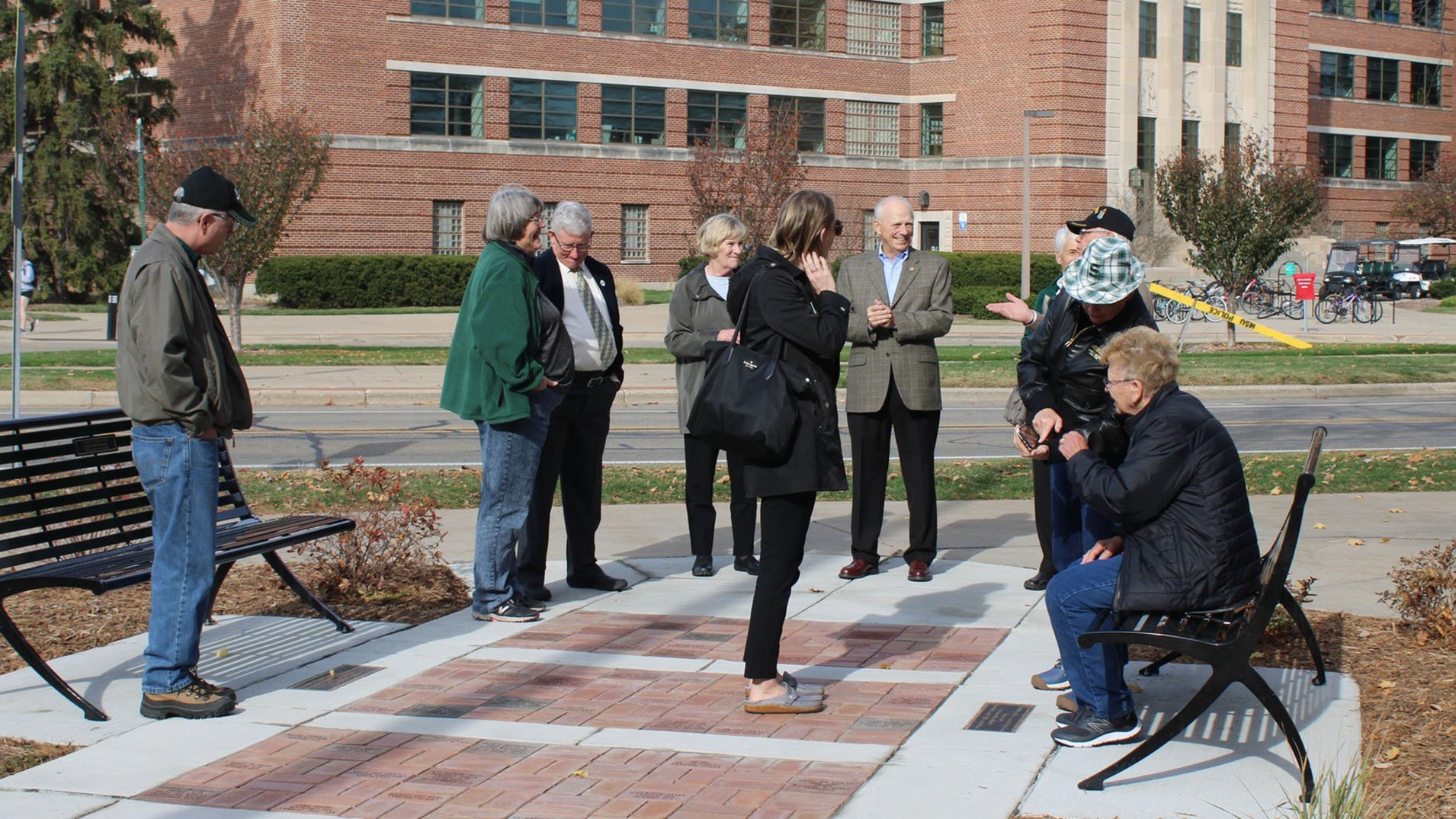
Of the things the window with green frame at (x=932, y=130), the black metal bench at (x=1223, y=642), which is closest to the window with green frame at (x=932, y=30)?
the window with green frame at (x=932, y=130)

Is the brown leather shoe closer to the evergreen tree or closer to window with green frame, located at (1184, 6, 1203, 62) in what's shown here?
the evergreen tree

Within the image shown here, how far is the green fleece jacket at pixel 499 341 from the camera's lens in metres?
6.87

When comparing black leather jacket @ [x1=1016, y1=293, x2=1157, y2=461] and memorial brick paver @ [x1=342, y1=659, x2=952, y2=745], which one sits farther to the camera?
black leather jacket @ [x1=1016, y1=293, x2=1157, y2=461]

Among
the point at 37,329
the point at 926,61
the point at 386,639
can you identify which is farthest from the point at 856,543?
the point at 926,61

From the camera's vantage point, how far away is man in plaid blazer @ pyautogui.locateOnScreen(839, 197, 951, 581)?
8.14 meters

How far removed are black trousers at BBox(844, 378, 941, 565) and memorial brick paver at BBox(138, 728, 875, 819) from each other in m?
3.23

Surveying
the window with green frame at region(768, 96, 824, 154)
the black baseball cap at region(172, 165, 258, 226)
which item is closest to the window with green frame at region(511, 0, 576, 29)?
the window with green frame at region(768, 96, 824, 154)

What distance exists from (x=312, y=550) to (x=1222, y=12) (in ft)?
167

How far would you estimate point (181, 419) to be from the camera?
5395 millimetres

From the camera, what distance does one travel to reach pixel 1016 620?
283 inches

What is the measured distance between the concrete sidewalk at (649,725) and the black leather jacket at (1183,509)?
605 mm

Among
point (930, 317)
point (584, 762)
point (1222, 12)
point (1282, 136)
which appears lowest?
point (584, 762)

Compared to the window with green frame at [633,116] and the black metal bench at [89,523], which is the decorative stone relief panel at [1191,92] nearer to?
the window with green frame at [633,116]

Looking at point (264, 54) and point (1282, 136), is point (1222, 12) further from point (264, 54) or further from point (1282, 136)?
point (264, 54)
